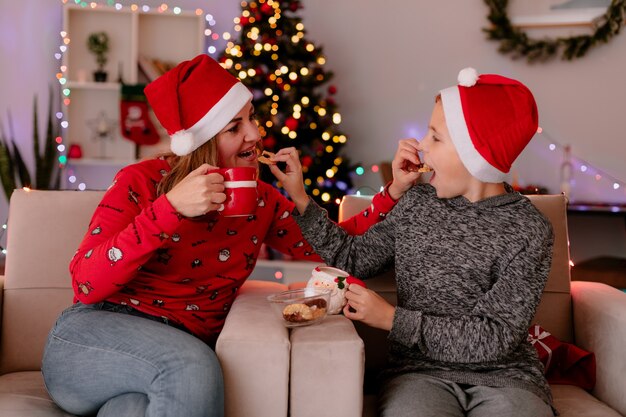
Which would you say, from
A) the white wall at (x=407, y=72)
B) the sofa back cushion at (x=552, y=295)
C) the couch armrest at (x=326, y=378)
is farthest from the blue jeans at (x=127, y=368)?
the white wall at (x=407, y=72)

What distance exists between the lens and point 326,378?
1.54 meters

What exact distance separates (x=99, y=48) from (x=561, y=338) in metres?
3.92

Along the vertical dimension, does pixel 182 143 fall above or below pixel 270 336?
above

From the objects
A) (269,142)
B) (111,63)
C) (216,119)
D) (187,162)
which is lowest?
(269,142)

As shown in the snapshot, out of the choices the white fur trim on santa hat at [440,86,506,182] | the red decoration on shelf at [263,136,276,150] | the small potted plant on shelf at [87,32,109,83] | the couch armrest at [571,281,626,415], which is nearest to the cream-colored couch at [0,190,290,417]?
the white fur trim on santa hat at [440,86,506,182]

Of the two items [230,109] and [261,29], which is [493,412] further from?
[261,29]

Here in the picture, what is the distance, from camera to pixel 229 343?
154 cm

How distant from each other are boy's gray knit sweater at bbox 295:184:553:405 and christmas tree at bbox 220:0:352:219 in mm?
2772

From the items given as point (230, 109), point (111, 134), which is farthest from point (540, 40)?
point (230, 109)

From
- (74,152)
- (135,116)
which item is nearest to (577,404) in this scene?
(135,116)

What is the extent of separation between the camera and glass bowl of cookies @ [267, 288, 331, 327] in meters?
1.67

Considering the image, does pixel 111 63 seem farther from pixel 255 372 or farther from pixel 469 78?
pixel 255 372

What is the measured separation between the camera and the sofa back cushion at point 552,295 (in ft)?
7.19

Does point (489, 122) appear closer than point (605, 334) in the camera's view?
Yes
